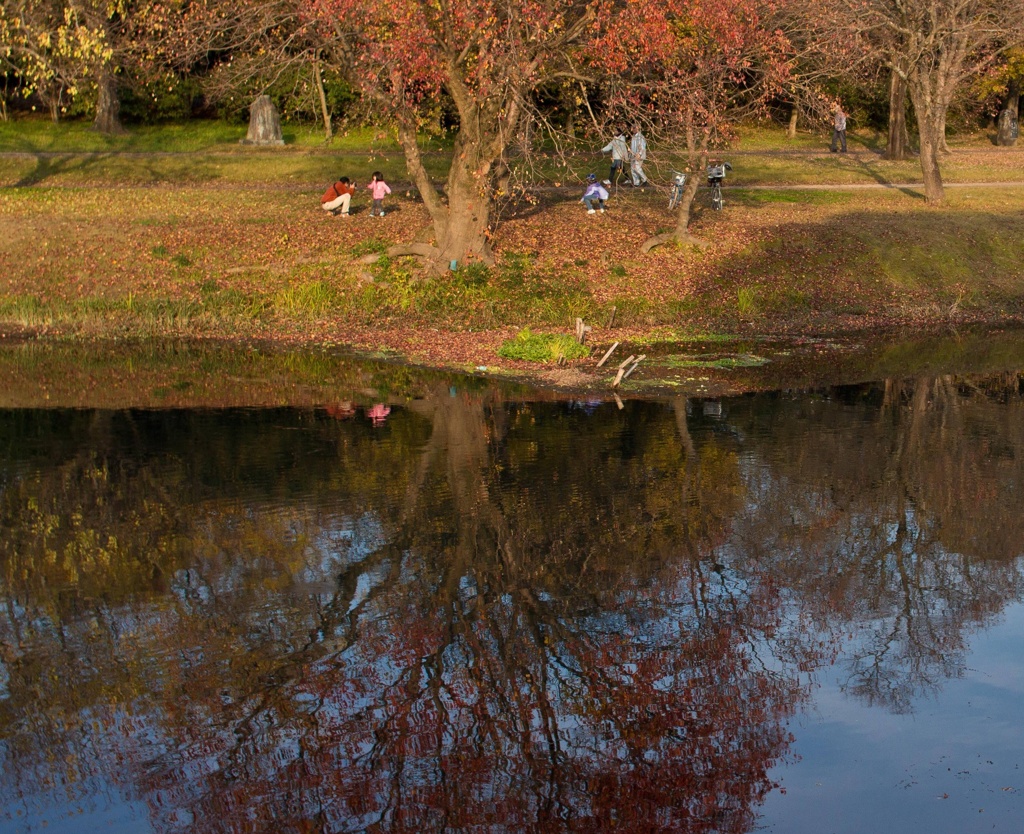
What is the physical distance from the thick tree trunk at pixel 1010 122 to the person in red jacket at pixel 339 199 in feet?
90.1

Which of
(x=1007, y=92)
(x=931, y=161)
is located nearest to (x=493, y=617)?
(x=931, y=161)

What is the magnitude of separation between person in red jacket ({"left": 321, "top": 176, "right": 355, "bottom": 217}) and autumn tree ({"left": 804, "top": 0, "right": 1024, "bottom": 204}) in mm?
11044

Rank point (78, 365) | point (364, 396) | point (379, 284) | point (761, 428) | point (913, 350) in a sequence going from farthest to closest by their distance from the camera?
1. point (379, 284)
2. point (913, 350)
3. point (78, 365)
4. point (364, 396)
5. point (761, 428)

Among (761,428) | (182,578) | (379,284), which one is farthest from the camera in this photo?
(379,284)

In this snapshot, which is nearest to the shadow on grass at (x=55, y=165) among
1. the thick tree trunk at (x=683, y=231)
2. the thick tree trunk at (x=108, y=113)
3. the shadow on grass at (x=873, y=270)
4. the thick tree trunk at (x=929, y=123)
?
the thick tree trunk at (x=108, y=113)

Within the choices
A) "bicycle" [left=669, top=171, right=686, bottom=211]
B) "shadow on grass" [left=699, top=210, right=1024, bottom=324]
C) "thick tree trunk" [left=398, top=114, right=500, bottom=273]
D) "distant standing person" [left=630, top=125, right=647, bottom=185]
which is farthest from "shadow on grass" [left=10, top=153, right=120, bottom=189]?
"shadow on grass" [left=699, top=210, right=1024, bottom=324]

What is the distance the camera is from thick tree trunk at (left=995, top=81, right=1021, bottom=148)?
44031 millimetres

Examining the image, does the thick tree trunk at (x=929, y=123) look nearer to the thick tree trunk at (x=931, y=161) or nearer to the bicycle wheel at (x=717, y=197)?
the thick tree trunk at (x=931, y=161)

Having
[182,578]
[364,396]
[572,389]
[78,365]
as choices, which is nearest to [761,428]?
[572,389]

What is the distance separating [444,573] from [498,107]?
1277 centimetres

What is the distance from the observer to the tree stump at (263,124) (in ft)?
121

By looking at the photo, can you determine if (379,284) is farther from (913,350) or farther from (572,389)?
(913,350)

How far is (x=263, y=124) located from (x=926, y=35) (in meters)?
18.8

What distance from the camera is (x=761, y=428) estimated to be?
53.6 feet
